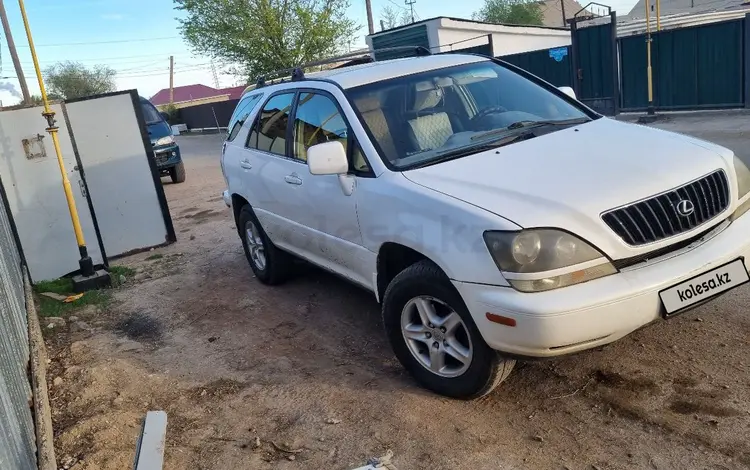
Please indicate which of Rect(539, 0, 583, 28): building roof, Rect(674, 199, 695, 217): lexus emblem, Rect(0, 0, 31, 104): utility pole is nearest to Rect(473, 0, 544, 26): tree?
Rect(539, 0, 583, 28): building roof

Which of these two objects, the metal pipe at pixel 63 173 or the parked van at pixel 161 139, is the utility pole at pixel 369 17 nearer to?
the parked van at pixel 161 139

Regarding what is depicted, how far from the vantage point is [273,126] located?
5250 mm

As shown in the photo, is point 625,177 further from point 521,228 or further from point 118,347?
point 118,347

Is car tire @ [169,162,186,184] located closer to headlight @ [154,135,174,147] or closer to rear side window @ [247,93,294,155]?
headlight @ [154,135,174,147]

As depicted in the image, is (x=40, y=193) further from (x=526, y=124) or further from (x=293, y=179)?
(x=526, y=124)

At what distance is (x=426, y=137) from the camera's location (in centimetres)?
397

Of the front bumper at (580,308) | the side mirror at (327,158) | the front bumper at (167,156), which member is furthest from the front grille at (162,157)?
the front bumper at (580,308)

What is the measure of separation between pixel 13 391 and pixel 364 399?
176 cm

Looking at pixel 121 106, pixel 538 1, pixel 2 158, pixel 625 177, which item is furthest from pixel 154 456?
pixel 538 1

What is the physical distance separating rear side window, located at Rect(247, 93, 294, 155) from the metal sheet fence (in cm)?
210

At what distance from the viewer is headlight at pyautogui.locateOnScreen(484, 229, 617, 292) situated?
2895 millimetres

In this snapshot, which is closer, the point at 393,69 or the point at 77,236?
the point at 393,69

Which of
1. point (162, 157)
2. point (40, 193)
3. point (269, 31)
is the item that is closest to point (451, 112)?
point (40, 193)

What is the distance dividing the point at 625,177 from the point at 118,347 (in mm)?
3940
